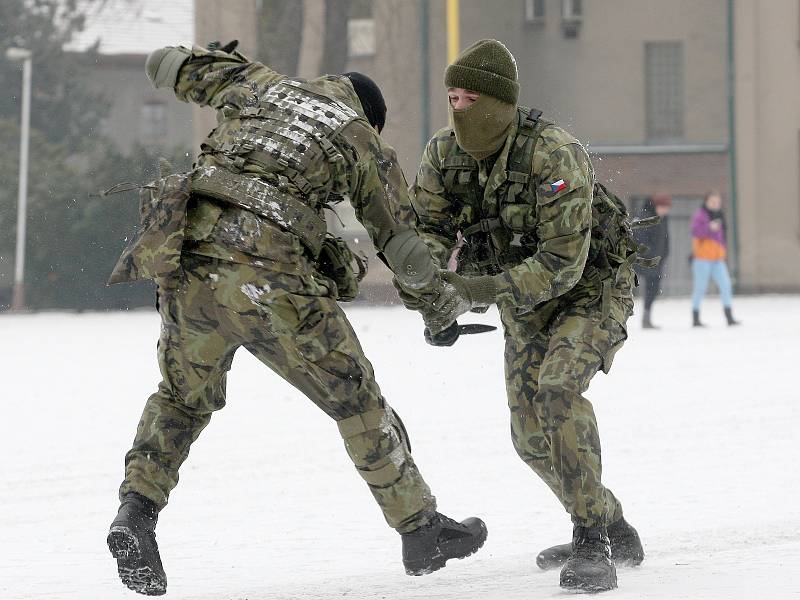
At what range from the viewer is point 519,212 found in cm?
453

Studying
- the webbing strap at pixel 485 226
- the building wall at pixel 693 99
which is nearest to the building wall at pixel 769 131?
the building wall at pixel 693 99

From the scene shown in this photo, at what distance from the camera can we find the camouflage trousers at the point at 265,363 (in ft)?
13.6

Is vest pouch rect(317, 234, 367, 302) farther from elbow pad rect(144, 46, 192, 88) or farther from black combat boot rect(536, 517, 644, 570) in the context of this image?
black combat boot rect(536, 517, 644, 570)

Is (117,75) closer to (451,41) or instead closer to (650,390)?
(451,41)

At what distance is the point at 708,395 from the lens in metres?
9.83

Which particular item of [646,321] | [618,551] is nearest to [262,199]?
[618,551]

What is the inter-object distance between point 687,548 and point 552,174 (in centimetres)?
158

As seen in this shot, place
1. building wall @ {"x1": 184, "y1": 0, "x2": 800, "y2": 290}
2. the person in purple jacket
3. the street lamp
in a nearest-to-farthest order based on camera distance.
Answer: the person in purple jacket → the street lamp → building wall @ {"x1": 184, "y1": 0, "x2": 800, "y2": 290}

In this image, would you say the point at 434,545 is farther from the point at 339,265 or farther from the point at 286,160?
the point at 286,160

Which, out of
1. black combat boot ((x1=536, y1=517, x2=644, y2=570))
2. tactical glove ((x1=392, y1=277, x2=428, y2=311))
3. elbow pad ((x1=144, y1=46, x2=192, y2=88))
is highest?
elbow pad ((x1=144, y1=46, x2=192, y2=88))

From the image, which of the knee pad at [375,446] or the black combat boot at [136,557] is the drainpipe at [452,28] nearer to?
the knee pad at [375,446]

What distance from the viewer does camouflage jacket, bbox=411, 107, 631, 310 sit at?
14.4ft

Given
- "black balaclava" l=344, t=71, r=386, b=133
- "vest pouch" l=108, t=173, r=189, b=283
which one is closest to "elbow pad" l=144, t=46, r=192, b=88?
"vest pouch" l=108, t=173, r=189, b=283

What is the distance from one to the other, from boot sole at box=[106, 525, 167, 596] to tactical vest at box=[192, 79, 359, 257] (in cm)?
98
